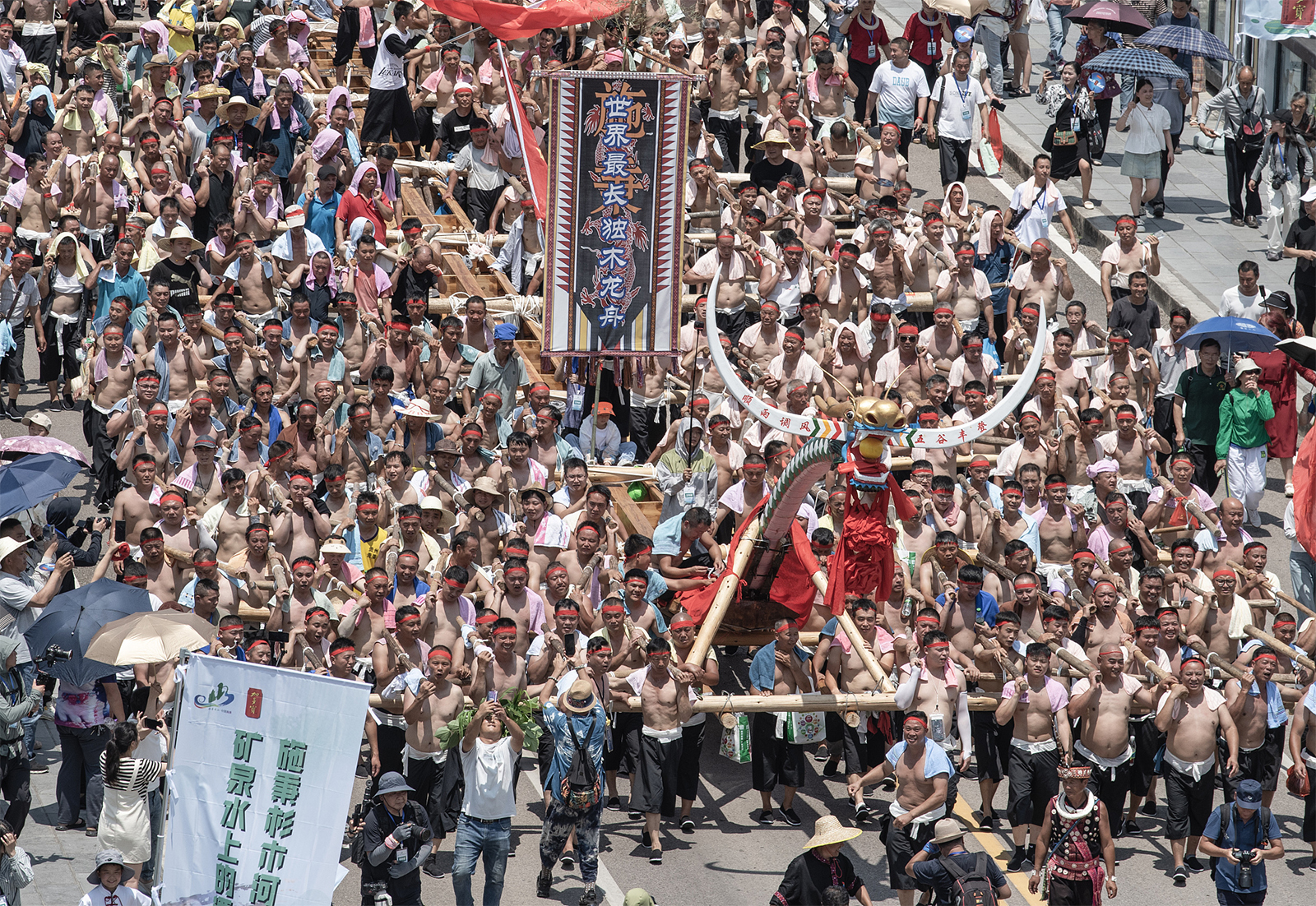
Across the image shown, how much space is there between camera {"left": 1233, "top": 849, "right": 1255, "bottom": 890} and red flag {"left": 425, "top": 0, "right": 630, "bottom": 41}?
450 inches

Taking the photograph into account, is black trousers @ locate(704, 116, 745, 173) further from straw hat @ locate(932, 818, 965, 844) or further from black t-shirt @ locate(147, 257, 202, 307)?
straw hat @ locate(932, 818, 965, 844)

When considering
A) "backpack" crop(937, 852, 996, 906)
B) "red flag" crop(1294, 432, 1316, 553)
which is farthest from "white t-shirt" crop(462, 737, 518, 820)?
"red flag" crop(1294, 432, 1316, 553)

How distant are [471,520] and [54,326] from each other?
226 inches

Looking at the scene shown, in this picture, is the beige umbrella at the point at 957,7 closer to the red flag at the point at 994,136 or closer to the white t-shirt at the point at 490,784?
the red flag at the point at 994,136

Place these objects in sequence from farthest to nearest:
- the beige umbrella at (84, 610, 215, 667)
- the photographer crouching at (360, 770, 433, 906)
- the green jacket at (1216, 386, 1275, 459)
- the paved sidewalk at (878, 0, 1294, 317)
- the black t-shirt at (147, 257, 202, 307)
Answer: the paved sidewalk at (878, 0, 1294, 317) < the black t-shirt at (147, 257, 202, 307) < the green jacket at (1216, 386, 1275, 459) < the beige umbrella at (84, 610, 215, 667) < the photographer crouching at (360, 770, 433, 906)

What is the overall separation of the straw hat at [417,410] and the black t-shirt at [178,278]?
2.93 meters

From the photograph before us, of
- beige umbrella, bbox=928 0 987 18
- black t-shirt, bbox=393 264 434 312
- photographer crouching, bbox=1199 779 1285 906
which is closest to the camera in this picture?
photographer crouching, bbox=1199 779 1285 906

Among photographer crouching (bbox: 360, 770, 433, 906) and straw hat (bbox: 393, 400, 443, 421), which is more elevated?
straw hat (bbox: 393, 400, 443, 421)

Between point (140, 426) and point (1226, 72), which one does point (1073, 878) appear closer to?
point (140, 426)

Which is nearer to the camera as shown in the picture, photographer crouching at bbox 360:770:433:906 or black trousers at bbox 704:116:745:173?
photographer crouching at bbox 360:770:433:906

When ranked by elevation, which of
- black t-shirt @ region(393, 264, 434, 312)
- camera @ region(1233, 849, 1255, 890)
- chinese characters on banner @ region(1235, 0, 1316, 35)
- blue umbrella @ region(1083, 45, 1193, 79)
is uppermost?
chinese characters on banner @ region(1235, 0, 1316, 35)

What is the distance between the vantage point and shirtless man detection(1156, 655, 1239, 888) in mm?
16469

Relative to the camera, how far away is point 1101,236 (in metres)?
25.5

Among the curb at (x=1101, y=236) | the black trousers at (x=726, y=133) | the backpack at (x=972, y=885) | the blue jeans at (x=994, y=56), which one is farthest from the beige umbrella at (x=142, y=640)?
the blue jeans at (x=994, y=56)
